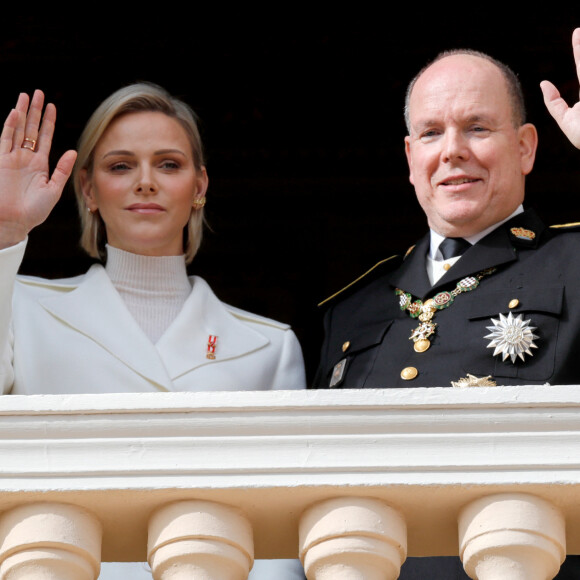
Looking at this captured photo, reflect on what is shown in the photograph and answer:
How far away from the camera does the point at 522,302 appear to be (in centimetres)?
328

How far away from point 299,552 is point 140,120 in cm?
171

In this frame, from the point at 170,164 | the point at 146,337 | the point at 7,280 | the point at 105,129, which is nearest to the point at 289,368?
the point at 146,337

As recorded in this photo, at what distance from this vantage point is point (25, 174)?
3.16 meters

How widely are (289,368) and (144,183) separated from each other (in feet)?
1.70

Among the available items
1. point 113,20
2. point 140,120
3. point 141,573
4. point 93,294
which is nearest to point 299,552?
point 141,573

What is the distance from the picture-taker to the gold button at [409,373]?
323 centimetres

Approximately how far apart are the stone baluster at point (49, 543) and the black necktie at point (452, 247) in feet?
4.81

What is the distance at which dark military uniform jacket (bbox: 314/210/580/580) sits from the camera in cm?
313

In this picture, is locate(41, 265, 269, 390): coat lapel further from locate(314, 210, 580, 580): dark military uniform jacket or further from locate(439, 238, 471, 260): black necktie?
locate(439, 238, 471, 260): black necktie

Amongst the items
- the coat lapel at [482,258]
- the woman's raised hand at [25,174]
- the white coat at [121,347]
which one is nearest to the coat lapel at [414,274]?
the coat lapel at [482,258]

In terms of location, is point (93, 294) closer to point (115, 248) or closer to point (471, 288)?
point (115, 248)

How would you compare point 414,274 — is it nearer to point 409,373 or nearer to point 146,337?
point 409,373

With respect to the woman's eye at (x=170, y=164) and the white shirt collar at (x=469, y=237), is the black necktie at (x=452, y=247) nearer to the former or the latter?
the white shirt collar at (x=469, y=237)

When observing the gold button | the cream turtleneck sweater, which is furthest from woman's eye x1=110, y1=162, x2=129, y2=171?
the gold button
